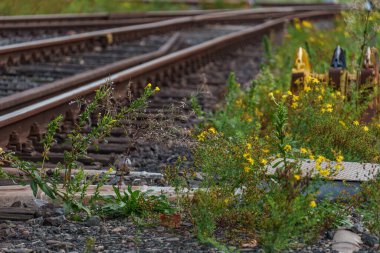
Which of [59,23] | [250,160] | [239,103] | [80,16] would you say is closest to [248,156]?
[250,160]

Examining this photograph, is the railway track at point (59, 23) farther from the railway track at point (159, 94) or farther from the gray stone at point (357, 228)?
the gray stone at point (357, 228)

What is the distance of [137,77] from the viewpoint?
35.0 ft

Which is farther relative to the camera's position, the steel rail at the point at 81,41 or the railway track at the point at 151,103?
the steel rail at the point at 81,41

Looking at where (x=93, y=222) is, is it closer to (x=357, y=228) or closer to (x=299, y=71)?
(x=357, y=228)

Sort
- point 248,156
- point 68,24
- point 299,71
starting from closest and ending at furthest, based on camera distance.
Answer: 1. point 248,156
2. point 299,71
3. point 68,24

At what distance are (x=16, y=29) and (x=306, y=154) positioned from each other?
344 inches

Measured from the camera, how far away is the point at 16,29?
14.6 m

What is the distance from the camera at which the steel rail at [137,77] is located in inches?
301

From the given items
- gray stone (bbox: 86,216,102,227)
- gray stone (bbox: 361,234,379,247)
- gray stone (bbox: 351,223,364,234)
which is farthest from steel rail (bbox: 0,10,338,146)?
gray stone (bbox: 361,234,379,247)

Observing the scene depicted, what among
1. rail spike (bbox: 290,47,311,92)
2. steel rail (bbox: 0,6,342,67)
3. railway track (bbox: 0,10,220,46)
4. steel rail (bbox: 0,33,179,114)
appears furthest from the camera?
railway track (bbox: 0,10,220,46)

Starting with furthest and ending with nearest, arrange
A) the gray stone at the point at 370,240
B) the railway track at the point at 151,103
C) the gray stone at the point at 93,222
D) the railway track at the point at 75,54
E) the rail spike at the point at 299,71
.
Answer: the railway track at the point at 75,54 → the rail spike at the point at 299,71 → the railway track at the point at 151,103 → the gray stone at the point at 93,222 → the gray stone at the point at 370,240

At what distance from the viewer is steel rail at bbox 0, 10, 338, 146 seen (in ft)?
25.1

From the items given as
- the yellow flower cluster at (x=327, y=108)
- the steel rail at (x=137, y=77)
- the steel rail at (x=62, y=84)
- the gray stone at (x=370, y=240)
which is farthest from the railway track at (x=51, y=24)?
the gray stone at (x=370, y=240)

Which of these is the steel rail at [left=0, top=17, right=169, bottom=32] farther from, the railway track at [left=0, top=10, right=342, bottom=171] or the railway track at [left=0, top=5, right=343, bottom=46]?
the railway track at [left=0, top=10, right=342, bottom=171]
